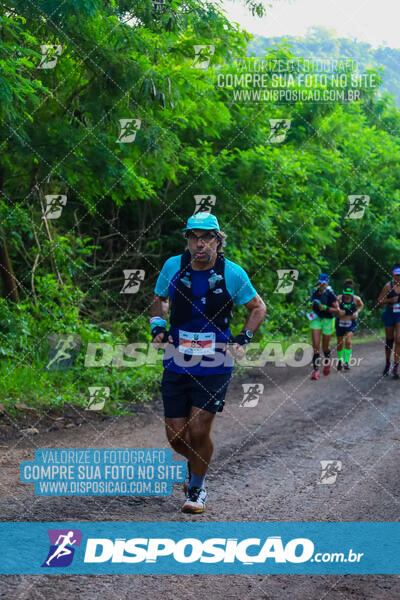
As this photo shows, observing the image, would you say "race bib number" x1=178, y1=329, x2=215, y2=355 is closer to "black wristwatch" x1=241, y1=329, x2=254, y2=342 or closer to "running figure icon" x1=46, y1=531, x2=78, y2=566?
"black wristwatch" x1=241, y1=329, x2=254, y2=342

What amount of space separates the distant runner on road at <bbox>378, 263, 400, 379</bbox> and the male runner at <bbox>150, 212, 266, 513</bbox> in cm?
870

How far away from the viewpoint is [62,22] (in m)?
9.32

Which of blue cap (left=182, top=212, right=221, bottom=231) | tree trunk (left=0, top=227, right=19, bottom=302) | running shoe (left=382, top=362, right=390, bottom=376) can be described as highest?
blue cap (left=182, top=212, right=221, bottom=231)

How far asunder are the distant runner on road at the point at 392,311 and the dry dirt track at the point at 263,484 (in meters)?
2.06

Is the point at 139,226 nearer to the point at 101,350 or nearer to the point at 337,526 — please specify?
the point at 101,350

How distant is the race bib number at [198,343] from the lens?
18.3 ft

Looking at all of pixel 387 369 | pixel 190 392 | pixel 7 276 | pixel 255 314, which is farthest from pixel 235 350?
pixel 387 369

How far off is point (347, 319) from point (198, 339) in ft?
32.9

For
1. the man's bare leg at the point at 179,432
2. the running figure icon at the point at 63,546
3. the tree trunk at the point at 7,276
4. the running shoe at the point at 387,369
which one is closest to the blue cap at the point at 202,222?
the man's bare leg at the point at 179,432

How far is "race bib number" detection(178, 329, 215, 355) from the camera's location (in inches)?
220

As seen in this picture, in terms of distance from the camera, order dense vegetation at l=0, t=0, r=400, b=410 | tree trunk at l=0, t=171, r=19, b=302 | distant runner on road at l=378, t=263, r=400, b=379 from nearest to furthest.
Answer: dense vegetation at l=0, t=0, r=400, b=410 < tree trunk at l=0, t=171, r=19, b=302 < distant runner on road at l=378, t=263, r=400, b=379

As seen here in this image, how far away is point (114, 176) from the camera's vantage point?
36.4ft

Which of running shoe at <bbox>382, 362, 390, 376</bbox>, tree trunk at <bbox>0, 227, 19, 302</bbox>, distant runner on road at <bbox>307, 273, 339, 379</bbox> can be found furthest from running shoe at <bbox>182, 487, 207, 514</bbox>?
running shoe at <bbox>382, 362, 390, 376</bbox>

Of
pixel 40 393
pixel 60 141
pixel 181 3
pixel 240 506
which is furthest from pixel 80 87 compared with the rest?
pixel 240 506
